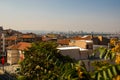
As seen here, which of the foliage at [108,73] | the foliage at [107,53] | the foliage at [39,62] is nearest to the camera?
the foliage at [108,73]

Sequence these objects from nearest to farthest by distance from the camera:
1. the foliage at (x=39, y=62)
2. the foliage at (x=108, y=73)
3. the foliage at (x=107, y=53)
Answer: the foliage at (x=108, y=73) < the foliage at (x=107, y=53) < the foliage at (x=39, y=62)

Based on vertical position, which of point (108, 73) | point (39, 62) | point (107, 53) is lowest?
point (39, 62)

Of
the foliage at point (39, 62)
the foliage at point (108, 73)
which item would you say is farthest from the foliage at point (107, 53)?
the foliage at point (39, 62)

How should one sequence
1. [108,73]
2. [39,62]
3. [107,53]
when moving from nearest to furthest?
[108,73], [107,53], [39,62]

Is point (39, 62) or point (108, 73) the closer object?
point (108, 73)

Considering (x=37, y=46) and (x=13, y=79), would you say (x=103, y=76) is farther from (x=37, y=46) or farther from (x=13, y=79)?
(x=13, y=79)

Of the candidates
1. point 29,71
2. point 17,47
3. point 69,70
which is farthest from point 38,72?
point 17,47

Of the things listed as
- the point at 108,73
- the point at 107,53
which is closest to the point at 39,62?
the point at 107,53

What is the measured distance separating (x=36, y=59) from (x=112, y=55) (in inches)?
772

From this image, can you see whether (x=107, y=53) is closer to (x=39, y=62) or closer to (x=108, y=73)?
(x=108, y=73)

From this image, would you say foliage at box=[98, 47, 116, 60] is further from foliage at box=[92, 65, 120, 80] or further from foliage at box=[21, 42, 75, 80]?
foliage at box=[21, 42, 75, 80]

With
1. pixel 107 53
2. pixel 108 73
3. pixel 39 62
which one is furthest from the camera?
pixel 39 62

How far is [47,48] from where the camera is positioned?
26.1 meters

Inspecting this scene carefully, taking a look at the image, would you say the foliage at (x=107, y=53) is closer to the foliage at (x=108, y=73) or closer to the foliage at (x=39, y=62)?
the foliage at (x=108, y=73)
